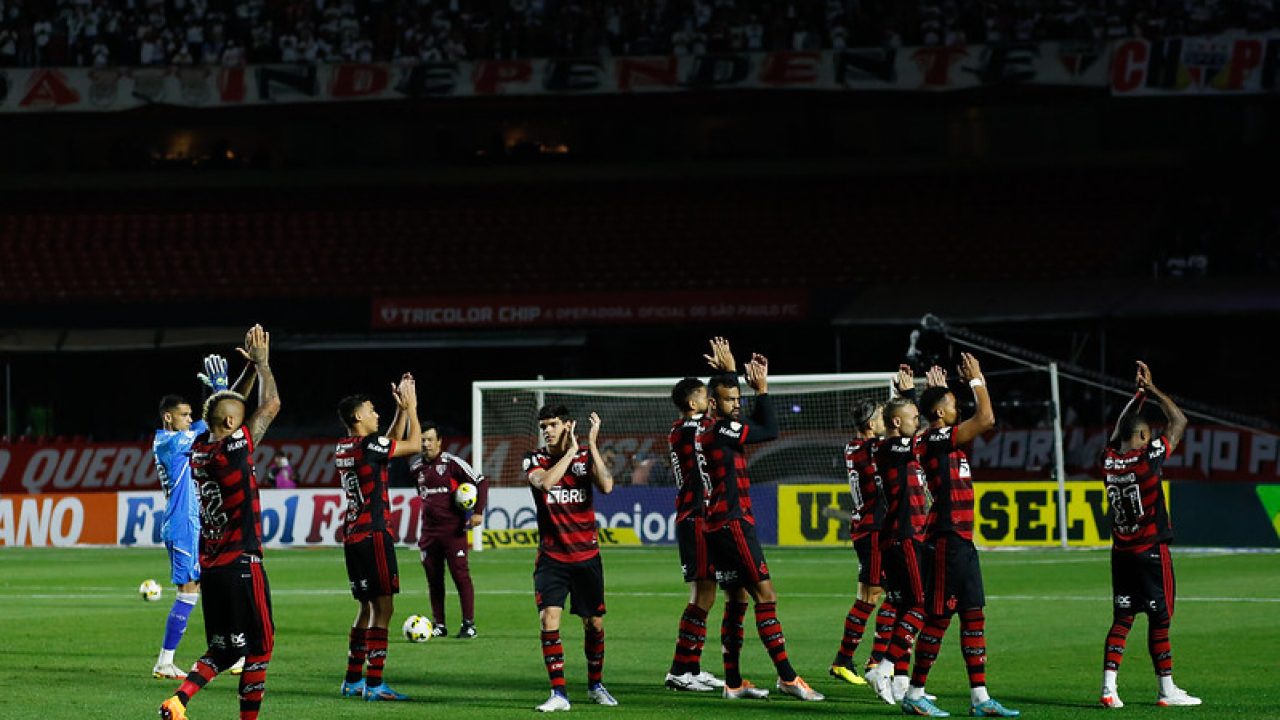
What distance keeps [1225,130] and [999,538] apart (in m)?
17.2

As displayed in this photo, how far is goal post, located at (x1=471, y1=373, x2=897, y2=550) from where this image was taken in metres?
32.3

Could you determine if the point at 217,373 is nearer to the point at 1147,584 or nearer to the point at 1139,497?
the point at 1139,497

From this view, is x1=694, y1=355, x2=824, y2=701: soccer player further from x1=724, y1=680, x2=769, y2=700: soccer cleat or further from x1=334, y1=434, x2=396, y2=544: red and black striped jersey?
x1=334, y1=434, x2=396, y2=544: red and black striped jersey

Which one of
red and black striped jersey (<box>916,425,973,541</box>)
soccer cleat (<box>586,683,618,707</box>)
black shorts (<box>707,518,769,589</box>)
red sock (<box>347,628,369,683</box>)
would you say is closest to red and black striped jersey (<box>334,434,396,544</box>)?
red sock (<box>347,628,369,683</box>)

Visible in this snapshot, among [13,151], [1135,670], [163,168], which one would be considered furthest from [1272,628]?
[13,151]

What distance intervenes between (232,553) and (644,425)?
2384 cm

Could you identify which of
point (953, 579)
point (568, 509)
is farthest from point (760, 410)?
point (953, 579)

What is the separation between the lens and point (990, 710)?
37.7 feet

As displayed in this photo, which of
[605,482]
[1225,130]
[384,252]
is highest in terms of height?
[1225,130]

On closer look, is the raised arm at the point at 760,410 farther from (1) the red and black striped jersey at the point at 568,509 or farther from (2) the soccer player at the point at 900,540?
(1) the red and black striped jersey at the point at 568,509

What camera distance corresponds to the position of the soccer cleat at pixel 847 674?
13.4m

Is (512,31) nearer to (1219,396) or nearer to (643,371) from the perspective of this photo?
(643,371)

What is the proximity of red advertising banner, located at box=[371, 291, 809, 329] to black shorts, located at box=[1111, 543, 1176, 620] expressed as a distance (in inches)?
1088

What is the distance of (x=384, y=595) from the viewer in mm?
13031
